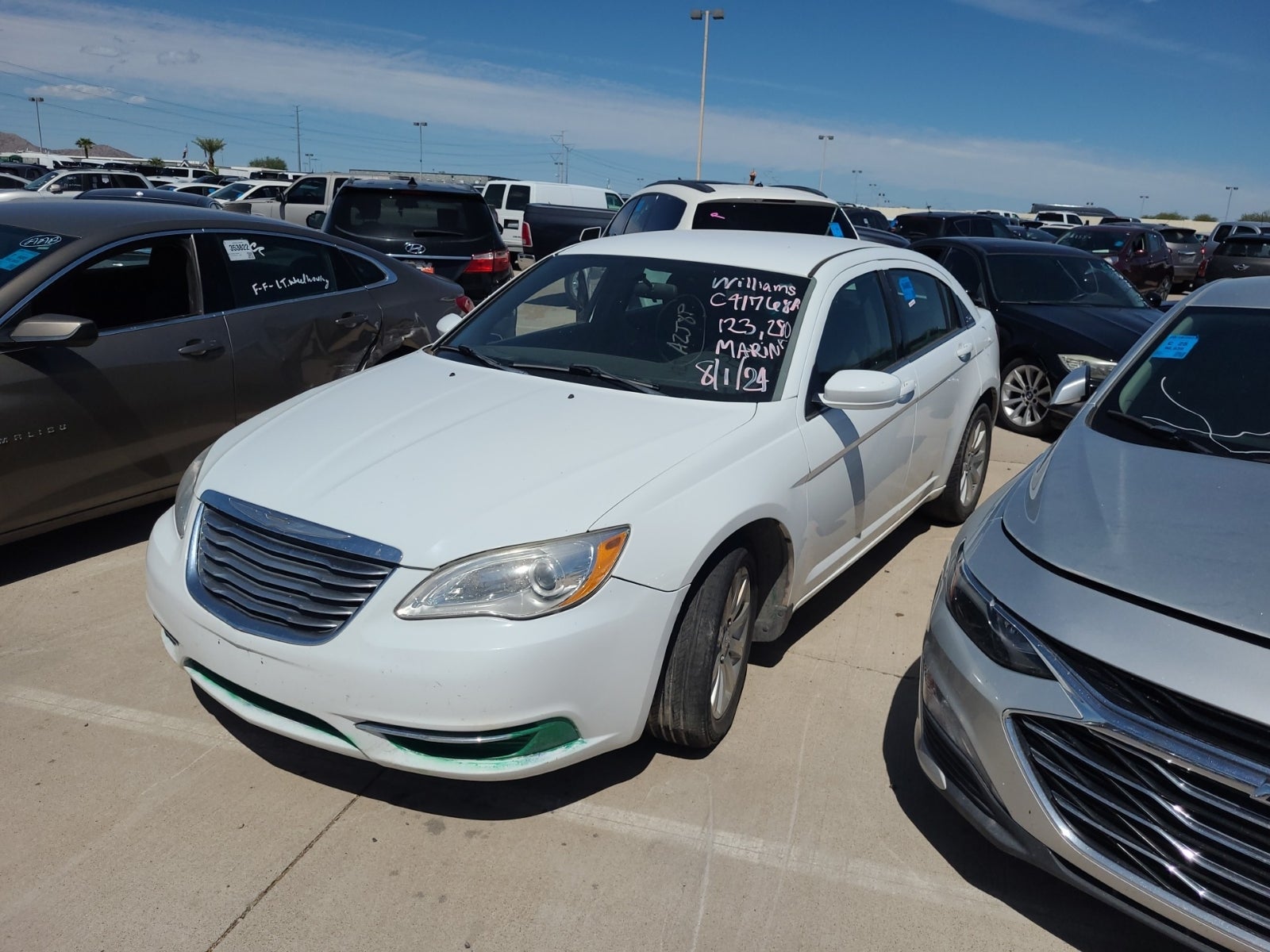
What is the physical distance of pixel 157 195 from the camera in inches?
510

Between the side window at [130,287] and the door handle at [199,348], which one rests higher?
the side window at [130,287]

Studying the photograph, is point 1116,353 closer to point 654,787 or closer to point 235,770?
point 654,787

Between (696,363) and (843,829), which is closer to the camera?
(843,829)

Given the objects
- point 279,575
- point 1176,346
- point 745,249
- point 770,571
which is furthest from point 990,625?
point 745,249

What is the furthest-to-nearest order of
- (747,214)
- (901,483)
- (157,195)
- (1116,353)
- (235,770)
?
(157,195) < (747,214) < (1116,353) < (901,483) < (235,770)

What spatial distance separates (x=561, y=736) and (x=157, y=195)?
12776 millimetres

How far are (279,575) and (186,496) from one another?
71 centimetres

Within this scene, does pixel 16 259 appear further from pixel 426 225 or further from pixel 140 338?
pixel 426 225

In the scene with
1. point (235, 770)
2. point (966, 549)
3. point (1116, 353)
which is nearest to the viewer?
point (966, 549)

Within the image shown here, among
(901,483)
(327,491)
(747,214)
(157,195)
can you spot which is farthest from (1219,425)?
(157,195)

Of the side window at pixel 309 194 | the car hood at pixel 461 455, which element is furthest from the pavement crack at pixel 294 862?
the side window at pixel 309 194

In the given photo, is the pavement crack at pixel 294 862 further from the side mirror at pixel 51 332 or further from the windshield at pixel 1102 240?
the windshield at pixel 1102 240

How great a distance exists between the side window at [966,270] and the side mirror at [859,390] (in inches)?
223

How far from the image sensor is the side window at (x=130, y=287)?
4.45 m
